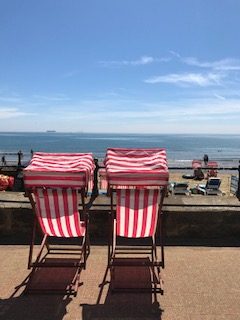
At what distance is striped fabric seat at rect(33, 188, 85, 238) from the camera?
435cm

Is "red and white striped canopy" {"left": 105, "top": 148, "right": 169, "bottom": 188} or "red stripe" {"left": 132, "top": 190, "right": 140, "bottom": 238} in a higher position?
"red and white striped canopy" {"left": 105, "top": 148, "right": 169, "bottom": 188}

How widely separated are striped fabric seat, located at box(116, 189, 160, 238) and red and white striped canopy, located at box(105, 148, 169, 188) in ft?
0.59

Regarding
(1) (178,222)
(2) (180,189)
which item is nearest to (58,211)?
(1) (178,222)

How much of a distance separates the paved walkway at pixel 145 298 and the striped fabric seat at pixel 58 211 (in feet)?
1.72

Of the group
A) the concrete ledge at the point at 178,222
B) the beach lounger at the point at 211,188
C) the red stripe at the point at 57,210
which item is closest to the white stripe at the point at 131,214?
the red stripe at the point at 57,210

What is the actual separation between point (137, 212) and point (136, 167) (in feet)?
1.67

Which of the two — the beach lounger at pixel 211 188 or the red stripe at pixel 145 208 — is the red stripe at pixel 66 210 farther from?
the beach lounger at pixel 211 188

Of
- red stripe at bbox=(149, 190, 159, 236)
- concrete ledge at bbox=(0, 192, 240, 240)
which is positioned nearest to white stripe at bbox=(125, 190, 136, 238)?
red stripe at bbox=(149, 190, 159, 236)

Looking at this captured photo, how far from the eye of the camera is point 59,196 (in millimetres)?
4359

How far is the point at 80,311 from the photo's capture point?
3541 millimetres

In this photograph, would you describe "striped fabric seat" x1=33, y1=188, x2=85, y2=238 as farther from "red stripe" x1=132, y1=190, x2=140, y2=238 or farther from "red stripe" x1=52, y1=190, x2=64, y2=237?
"red stripe" x1=132, y1=190, x2=140, y2=238

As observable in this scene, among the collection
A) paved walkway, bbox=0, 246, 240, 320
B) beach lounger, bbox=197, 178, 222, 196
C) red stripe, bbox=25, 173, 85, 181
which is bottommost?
beach lounger, bbox=197, 178, 222, 196

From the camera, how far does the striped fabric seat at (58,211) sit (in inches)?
171

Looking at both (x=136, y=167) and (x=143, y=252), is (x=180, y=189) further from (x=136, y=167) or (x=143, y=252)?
(x=136, y=167)
